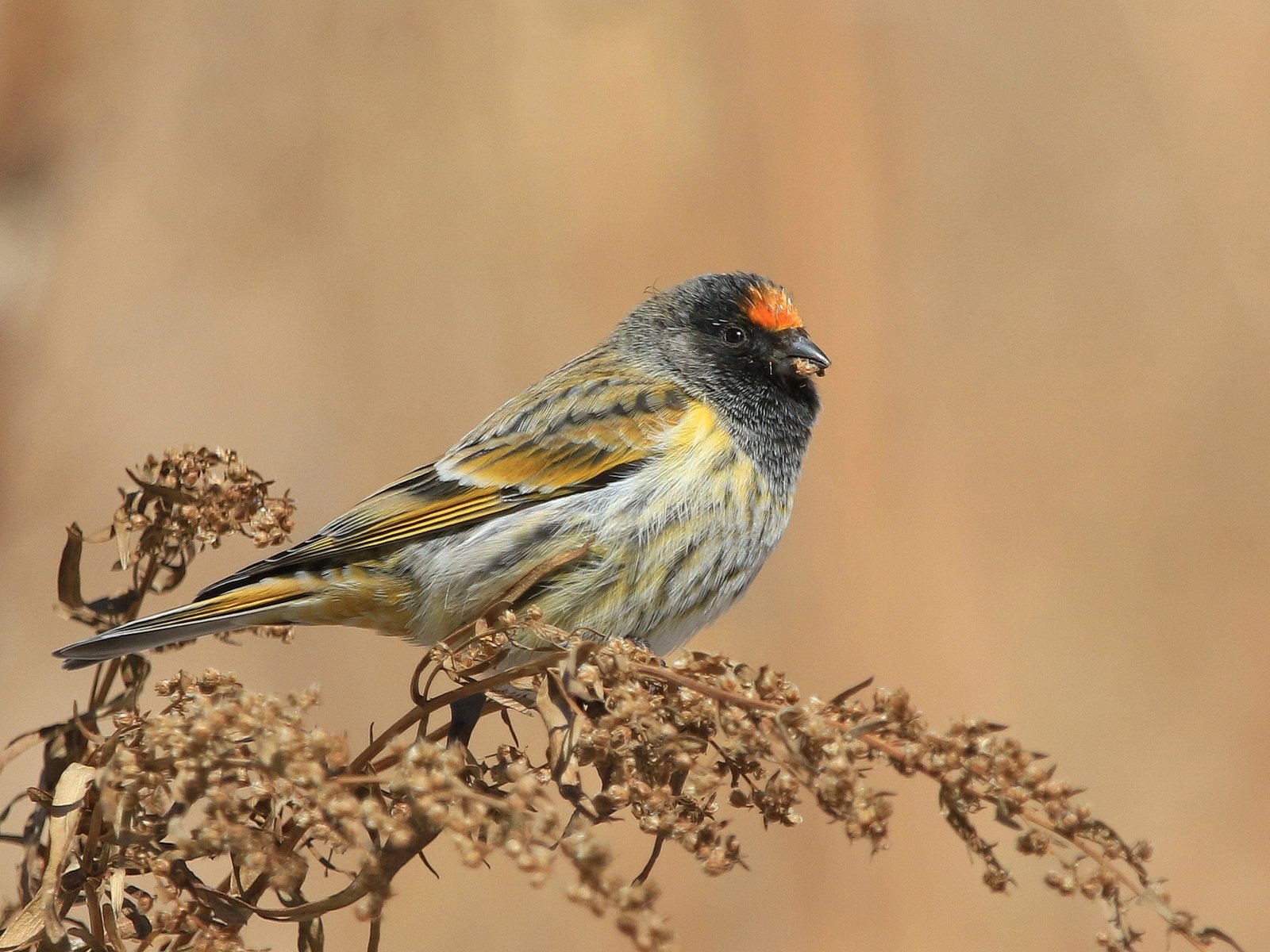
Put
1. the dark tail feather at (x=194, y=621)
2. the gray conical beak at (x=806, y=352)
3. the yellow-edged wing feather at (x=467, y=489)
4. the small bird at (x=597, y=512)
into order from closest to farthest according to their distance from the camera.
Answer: the dark tail feather at (x=194, y=621)
the yellow-edged wing feather at (x=467, y=489)
the small bird at (x=597, y=512)
the gray conical beak at (x=806, y=352)

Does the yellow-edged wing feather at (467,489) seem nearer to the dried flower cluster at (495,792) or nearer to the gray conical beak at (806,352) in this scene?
the gray conical beak at (806,352)

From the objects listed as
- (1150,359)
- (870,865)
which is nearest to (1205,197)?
(1150,359)

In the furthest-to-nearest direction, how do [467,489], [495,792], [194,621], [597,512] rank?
[467,489], [597,512], [194,621], [495,792]

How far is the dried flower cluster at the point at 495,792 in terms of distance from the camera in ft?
4.95

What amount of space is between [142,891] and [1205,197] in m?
6.00

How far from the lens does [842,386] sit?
6.15 meters

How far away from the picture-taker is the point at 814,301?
6.15m

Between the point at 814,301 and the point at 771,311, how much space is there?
2249mm

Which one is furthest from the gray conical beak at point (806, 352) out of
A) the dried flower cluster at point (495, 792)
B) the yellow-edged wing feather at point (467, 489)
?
the dried flower cluster at point (495, 792)

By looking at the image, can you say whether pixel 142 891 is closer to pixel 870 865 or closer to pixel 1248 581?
pixel 870 865

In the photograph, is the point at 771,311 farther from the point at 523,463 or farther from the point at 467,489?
the point at 467,489

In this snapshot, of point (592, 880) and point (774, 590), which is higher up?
point (774, 590)

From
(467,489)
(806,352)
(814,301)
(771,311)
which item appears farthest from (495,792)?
(814,301)

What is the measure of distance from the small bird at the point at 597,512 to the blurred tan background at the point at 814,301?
86.4 inches
